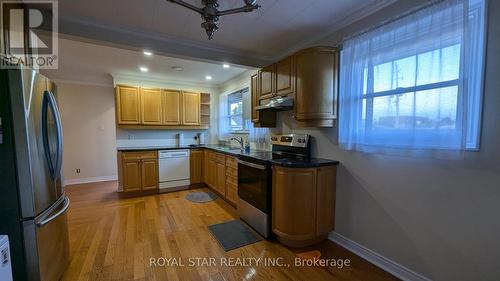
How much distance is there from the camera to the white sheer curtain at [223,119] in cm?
510

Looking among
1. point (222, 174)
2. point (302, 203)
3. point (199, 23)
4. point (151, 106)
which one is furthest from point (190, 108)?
point (302, 203)

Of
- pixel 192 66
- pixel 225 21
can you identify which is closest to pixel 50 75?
pixel 192 66

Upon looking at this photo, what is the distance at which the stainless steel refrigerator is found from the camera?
1.33 meters

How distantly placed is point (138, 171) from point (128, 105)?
136 cm

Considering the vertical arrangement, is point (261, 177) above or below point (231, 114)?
below

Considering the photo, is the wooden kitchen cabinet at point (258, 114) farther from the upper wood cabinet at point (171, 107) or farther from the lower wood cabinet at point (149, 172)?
the upper wood cabinet at point (171, 107)

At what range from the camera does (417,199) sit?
68.5 inches

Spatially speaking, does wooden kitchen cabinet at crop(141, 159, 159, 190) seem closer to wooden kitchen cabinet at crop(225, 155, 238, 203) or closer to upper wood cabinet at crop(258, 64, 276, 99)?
wooden kitchen cabinet at crop(225, 155, 238, 203)

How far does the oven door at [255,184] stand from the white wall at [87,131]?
13.2ft

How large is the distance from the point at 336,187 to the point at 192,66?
9.97ft

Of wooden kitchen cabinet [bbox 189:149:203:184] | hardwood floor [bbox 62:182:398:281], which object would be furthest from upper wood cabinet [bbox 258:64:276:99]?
wooden kitchen cabinet [bbox 189:149:203:184]

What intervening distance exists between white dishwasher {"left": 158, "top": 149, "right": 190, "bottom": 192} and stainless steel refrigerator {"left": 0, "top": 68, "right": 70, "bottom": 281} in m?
2.63

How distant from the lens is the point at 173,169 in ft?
14.2

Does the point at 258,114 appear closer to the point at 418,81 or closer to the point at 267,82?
the point at 267,82
